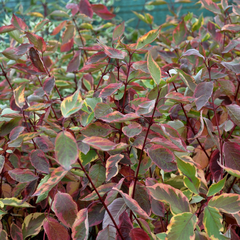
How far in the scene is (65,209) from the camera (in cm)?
51

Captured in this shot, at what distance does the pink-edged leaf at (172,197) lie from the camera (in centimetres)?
44

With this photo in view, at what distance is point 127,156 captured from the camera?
58 cm

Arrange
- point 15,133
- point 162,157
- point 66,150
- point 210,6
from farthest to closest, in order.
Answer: point 210,6 < point 15,133 < point 162,157 < point 66,150

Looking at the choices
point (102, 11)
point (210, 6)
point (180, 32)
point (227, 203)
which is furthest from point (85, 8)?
point (227, 203)

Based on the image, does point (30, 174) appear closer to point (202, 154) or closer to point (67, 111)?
point (67, 111)

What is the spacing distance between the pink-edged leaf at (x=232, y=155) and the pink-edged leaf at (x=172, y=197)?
16 centimetres

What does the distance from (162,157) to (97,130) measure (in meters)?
0.15

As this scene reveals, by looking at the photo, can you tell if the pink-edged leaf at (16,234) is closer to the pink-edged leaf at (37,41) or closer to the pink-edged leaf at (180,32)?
the pink-edged leaf at (37,41)

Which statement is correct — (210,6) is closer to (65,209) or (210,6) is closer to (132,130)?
(132,130)

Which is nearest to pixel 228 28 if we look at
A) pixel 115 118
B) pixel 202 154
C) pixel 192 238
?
pixel 202 154

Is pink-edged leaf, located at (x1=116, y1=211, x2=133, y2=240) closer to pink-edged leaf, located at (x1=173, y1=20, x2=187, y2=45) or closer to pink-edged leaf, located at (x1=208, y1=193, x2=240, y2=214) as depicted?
pink-edged leaf, located at (x1=208, y1=193, x2=240, y2=214)

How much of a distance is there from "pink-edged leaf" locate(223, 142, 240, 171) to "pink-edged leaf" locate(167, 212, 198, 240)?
0.19m

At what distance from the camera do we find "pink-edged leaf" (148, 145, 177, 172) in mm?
498

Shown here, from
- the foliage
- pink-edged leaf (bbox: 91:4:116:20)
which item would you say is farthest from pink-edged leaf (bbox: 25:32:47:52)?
pink-edged leaf (bbox: 91:4:116:20)
